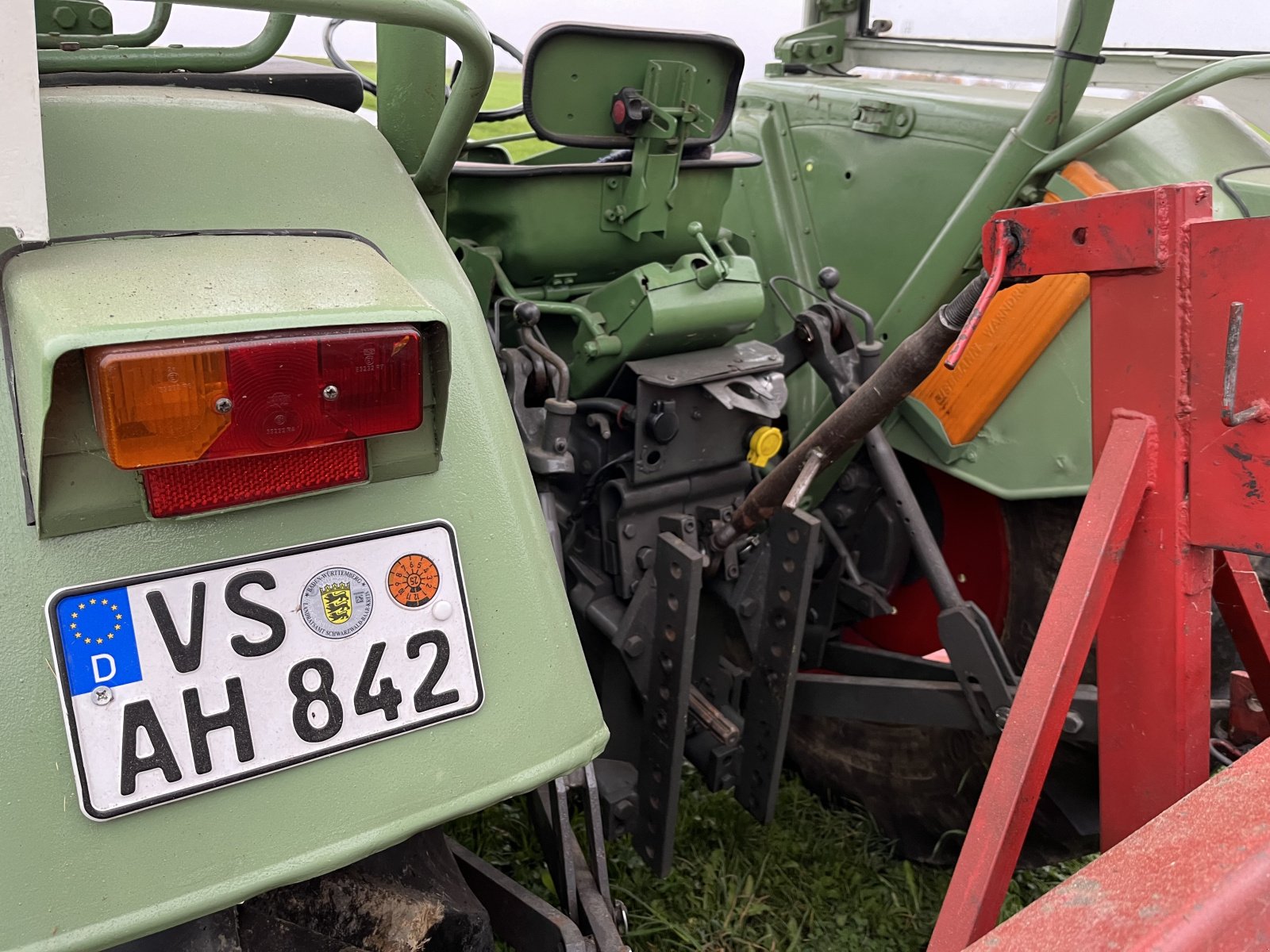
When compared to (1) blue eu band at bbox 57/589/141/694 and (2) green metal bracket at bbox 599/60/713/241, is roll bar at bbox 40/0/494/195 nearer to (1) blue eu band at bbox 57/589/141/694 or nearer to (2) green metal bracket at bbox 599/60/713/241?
(1) blue eu band at bbox 57/589/141/694

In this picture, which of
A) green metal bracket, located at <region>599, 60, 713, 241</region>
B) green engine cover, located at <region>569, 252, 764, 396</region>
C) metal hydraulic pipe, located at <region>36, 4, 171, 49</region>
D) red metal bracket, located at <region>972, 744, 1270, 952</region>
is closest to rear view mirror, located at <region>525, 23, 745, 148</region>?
green metal bracket, located at <region>599, 60, 713, 241</region>

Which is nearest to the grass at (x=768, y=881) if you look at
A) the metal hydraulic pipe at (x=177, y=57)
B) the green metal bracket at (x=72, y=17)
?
the metal hydraulic pipe at (x=177, y=57)

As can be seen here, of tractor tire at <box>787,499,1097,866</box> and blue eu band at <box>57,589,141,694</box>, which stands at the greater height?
blue eu band at <box>57,589,141,694</box>

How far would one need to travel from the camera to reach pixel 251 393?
32.0 inches

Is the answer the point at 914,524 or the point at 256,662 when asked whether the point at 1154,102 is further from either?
the point at 256,662

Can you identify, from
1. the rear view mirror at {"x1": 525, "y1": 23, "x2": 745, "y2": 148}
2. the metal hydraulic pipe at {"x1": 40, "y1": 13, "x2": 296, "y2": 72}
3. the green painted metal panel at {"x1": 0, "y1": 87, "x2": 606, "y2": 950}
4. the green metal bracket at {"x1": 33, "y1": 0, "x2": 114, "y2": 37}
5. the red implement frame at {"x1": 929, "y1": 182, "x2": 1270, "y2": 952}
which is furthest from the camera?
the green metal bracket at {"x1": 33, "y1": 0, "x2": 114, "y2": 37}

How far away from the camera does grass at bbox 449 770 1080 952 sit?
7.13ft

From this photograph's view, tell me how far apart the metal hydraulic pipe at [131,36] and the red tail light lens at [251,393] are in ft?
5.28

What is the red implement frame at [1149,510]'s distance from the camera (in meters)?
1.09

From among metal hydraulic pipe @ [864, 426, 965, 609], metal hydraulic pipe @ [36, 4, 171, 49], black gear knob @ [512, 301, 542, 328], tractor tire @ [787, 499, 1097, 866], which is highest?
metal hydraulic pipe @ [36, 4, 171, 49]

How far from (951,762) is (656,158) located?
1368 mm

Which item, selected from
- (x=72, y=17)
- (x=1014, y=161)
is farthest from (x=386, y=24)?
(x=72, y=17)

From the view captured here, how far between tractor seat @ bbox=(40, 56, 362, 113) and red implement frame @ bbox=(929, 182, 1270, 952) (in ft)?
3.48

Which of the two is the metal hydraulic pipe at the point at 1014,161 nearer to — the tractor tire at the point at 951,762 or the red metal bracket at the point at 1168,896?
the tractor tire at the point at 951,762
